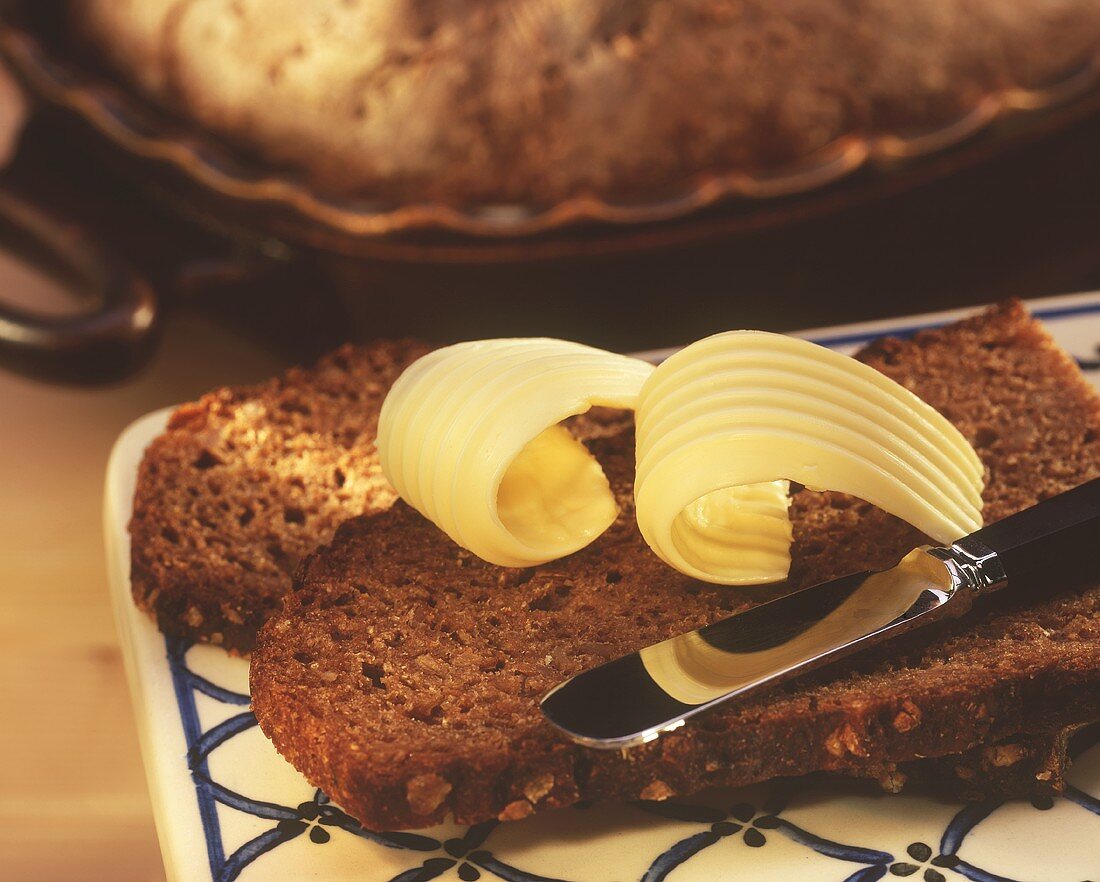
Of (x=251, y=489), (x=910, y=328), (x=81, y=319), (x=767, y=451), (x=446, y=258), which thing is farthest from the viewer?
(x=446, y=258)

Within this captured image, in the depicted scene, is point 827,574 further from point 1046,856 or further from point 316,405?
point 316,405

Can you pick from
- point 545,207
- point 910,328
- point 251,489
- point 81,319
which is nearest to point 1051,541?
point 910,328

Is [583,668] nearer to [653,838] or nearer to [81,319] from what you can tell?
[653,838]

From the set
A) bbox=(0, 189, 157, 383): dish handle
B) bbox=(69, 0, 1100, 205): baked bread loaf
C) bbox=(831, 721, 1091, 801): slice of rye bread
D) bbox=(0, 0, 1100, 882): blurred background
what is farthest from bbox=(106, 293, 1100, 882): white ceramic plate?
bbox=(69, 0, 1100, 205): baked bread loaf

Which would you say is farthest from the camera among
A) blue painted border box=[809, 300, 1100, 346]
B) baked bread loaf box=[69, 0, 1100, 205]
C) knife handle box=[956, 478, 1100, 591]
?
baked bread loaf box=[69, 0, 1100, 205]

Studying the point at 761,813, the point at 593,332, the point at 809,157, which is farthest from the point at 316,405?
the point at 809,157

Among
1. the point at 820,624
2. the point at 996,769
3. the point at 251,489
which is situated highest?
the point at 251,489

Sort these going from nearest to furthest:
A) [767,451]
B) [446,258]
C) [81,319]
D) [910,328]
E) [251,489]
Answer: [767,451] → [251,489] → [910,328] → [81,319] → [446,258]

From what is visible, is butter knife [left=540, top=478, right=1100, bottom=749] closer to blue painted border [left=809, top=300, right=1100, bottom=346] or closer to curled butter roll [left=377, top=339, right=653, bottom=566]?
curled butter roll [left=377, top=339, right=653, bottom=566]
